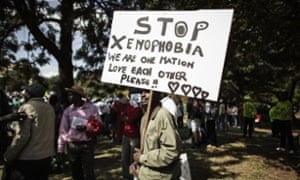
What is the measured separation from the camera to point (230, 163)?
25.0 ft

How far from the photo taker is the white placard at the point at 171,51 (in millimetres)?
2869

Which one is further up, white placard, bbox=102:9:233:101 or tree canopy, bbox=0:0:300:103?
tree canopy, bbox=0:0:300:103

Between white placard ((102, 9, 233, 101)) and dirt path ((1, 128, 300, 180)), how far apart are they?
3794mm

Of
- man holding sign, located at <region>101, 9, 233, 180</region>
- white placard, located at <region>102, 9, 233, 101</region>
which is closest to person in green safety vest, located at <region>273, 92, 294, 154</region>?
man holding sign, located at <region>101, 9, 233, 180</region>

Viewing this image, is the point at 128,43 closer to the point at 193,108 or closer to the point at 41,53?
the point at 193,108

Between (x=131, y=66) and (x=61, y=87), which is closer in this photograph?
(x=131, y=66)

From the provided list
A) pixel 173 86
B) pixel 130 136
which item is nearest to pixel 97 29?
pixel 130 136

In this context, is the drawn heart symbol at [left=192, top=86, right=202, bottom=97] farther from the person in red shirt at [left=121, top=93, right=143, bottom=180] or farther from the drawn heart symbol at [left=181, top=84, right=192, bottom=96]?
the person in red shirt at [left=121, top=93, right=143, bottom=180]

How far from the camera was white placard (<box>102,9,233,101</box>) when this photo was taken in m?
2.87

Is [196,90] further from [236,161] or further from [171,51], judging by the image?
[236,161]

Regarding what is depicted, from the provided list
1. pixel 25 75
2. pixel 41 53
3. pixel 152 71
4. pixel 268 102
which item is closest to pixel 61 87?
pixel 41 53

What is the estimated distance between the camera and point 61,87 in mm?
10164

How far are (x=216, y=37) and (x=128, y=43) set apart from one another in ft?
3.40

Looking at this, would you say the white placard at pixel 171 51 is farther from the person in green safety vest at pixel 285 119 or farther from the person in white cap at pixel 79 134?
the person in green safety vest at pixel 285 119
